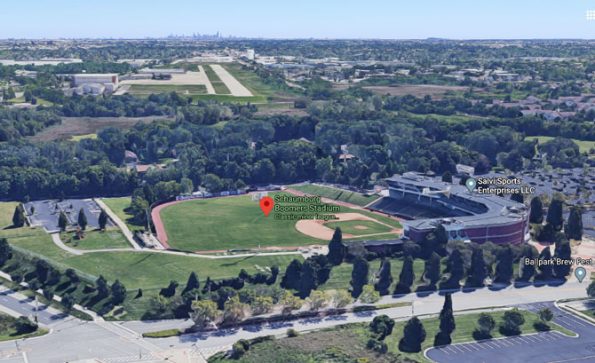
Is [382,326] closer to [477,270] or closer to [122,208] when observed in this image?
[477,270]

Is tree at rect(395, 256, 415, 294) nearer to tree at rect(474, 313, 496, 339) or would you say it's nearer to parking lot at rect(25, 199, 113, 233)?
tree at rect(474, 313, 496, 339)

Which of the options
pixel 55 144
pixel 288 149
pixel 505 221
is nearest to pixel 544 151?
pixel 288 149

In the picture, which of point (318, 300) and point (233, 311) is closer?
point (233, 311)

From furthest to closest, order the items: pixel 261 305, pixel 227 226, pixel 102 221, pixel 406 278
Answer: pixel 227 226
pixel 102 221
pixel 406 278
pixel 261 305

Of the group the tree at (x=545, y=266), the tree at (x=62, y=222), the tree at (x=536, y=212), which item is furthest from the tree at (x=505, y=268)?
the tree at (x=62, y=222)

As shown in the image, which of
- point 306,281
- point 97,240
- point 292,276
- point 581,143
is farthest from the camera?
point 581,143

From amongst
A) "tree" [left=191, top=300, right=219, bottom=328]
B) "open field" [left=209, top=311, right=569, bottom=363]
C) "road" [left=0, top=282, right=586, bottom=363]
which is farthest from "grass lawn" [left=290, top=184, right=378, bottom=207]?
"tree" [left=191, top=300, right=219, bottom=328]

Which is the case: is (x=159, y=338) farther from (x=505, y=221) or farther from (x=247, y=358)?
(x=505, y=221)

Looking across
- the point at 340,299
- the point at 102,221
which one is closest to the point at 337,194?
the point at 102,221
